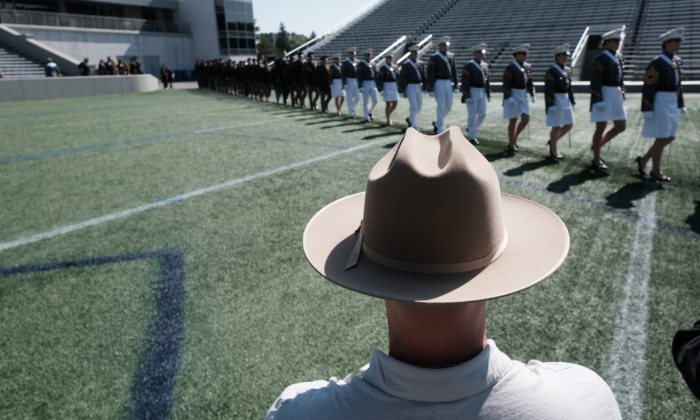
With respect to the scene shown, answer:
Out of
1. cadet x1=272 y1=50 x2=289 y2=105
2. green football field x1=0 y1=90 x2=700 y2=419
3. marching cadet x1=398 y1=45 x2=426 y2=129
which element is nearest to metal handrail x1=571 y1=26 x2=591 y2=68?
cadet x1=272 y1=50 x2=289 y2=105

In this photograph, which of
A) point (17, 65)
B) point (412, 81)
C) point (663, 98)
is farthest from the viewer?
point (17, 65)

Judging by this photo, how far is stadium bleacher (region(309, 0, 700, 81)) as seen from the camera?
2250 centimetres

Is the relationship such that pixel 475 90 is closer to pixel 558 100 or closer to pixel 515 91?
pixel 515 91

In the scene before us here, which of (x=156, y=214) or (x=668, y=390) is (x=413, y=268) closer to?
(x=668, y=390)

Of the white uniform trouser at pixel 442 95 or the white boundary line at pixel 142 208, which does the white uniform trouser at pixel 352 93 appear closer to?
the white uniform trouser at pixel 442 95

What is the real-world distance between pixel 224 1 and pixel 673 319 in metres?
49.2

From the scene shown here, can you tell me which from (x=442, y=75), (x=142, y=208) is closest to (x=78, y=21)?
(x=442, y=75)

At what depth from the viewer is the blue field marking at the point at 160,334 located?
7.58 feet

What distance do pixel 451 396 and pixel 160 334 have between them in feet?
8.26

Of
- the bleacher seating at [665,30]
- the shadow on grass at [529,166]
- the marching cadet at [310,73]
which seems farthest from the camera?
the bleacher seating at [665,30]

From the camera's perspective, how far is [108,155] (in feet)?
27.0

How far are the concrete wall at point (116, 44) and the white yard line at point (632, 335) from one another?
34335mm

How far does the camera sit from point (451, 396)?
829 mm

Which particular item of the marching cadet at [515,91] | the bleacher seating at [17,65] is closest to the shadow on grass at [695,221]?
the marching cadet at [515,91]
